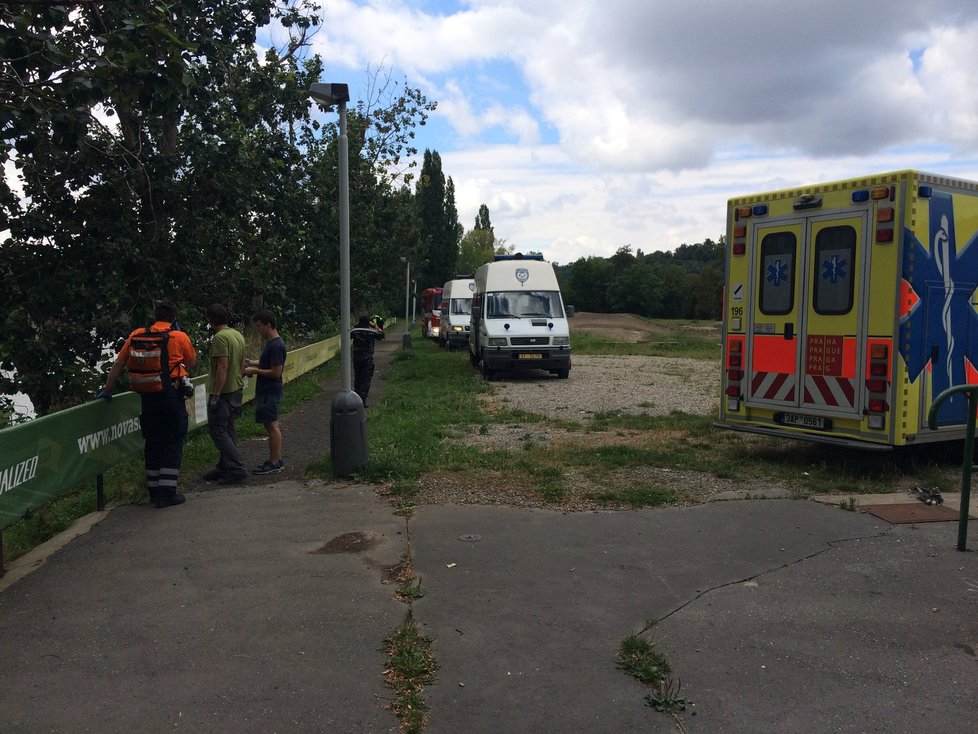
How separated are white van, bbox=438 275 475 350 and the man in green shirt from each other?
23.3 meters

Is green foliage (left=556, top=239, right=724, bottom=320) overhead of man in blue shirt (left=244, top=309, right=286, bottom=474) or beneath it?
overhead

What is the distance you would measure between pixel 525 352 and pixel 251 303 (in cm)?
686

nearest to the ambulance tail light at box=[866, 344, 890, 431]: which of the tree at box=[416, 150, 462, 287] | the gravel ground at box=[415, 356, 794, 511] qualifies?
the gravel ground at box=[415, 356, 794, 511]

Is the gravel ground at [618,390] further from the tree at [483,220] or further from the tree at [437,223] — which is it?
the tree at [483,220]

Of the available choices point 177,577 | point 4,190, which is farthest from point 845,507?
point 4,190

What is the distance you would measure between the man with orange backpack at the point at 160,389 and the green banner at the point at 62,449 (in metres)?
0.33

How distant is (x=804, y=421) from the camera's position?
28.9 feet

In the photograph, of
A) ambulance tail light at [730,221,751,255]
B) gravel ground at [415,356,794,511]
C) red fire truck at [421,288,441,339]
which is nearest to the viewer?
gravel ground at [415,356,794,511]

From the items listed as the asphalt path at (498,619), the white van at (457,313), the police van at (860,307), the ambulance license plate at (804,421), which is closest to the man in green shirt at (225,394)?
the asphalt path at (498,619)

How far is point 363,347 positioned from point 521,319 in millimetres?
6632

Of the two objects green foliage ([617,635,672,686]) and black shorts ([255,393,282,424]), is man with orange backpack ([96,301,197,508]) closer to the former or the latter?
black shorts ([255,393,282,424])

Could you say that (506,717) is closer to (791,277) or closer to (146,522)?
(146,522)

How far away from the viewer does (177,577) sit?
17.7 ft

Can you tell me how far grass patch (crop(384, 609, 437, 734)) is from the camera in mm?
3650
